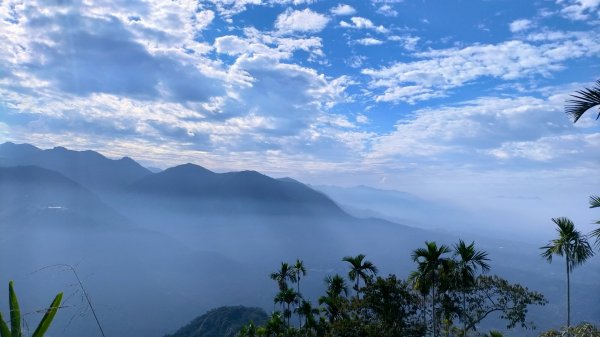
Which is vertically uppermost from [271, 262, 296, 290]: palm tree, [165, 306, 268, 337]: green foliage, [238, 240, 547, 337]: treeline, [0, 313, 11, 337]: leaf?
[0, 313, 11, 337]: leaf

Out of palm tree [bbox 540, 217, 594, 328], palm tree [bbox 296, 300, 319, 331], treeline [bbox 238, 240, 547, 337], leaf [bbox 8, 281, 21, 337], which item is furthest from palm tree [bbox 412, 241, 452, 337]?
leaf [bbox 8, 281, 21, 337]

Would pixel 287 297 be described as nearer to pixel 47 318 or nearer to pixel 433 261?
pixel 433 261

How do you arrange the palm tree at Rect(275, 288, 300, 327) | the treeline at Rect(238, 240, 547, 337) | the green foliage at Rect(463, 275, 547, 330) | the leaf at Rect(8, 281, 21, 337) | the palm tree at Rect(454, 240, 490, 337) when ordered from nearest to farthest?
the leaf at Rect(8, 281, 21, 337)
the palm tree at Rect(454, 240, 490, 337)
the treeline at Rect(238, 240, 547, 337)
the green foliage at Rect(463, 275, 547, 330)
the palm tree at Rect(275, 288, 300, 327)

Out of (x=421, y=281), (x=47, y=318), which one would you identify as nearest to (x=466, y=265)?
(x=421, y=281)

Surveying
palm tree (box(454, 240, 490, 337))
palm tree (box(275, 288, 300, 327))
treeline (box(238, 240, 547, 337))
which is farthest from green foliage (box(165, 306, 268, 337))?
palm tree (box(454, 240, 490, 337))

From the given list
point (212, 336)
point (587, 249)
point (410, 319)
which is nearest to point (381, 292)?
point (410, 319)

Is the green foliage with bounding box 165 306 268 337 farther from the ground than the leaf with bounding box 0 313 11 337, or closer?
closer

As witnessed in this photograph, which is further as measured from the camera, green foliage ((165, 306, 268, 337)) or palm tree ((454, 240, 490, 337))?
green foliage ((165, 306, 268, 337))

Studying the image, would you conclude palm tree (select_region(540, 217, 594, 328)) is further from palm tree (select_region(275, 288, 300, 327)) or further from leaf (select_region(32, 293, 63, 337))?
palm tree (select_region(275, 288, 300, 327))

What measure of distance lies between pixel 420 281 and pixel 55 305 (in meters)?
24.5

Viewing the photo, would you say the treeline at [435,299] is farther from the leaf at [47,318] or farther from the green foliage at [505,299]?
the leaf at [47,318]

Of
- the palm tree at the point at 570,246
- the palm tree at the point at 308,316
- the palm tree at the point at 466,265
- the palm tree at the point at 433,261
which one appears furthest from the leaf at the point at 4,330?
the palm tree at the point at 308,316

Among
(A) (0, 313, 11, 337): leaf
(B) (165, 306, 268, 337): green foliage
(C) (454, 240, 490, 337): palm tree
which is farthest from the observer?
(B) (165, 306, 268, 337): green foliage

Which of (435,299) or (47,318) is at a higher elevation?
(47,318)
